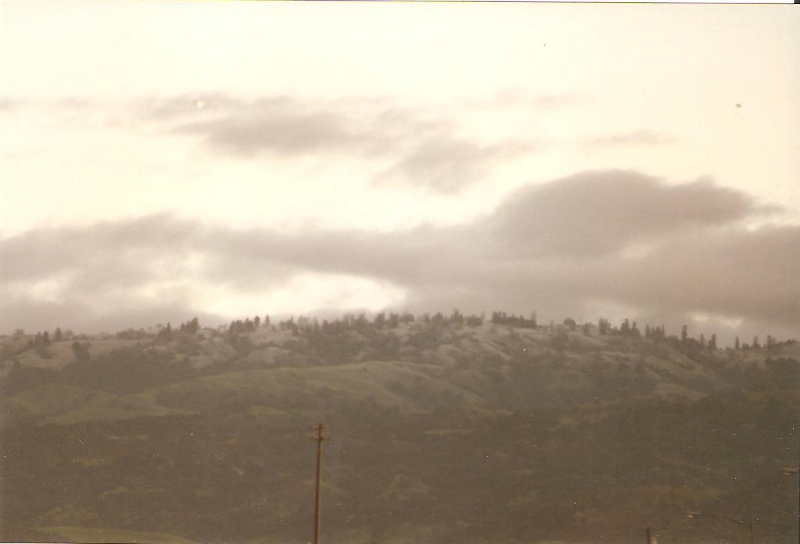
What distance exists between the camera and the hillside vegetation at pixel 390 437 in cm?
8738

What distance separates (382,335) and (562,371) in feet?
59.2

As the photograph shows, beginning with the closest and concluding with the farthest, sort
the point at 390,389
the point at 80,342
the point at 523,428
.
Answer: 1. the point at 80,342
2. the point at 390,389
3. the point at 523,428

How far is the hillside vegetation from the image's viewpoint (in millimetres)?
87375

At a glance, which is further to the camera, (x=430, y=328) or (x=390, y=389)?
(x=390, y=389)

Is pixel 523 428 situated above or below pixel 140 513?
above

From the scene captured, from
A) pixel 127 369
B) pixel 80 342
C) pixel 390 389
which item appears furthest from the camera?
pixel 390 389

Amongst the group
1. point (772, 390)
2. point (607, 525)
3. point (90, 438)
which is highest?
point (772, 390)

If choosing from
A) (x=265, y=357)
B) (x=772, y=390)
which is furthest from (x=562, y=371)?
(x=265, y=357)

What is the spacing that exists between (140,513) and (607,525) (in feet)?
146

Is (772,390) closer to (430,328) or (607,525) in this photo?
(607,525)

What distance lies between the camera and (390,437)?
3912 inches

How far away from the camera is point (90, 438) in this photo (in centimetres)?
9500

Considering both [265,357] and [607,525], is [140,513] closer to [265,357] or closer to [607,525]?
[265,357]

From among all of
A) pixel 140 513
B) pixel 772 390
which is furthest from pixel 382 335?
pixel 772 390
